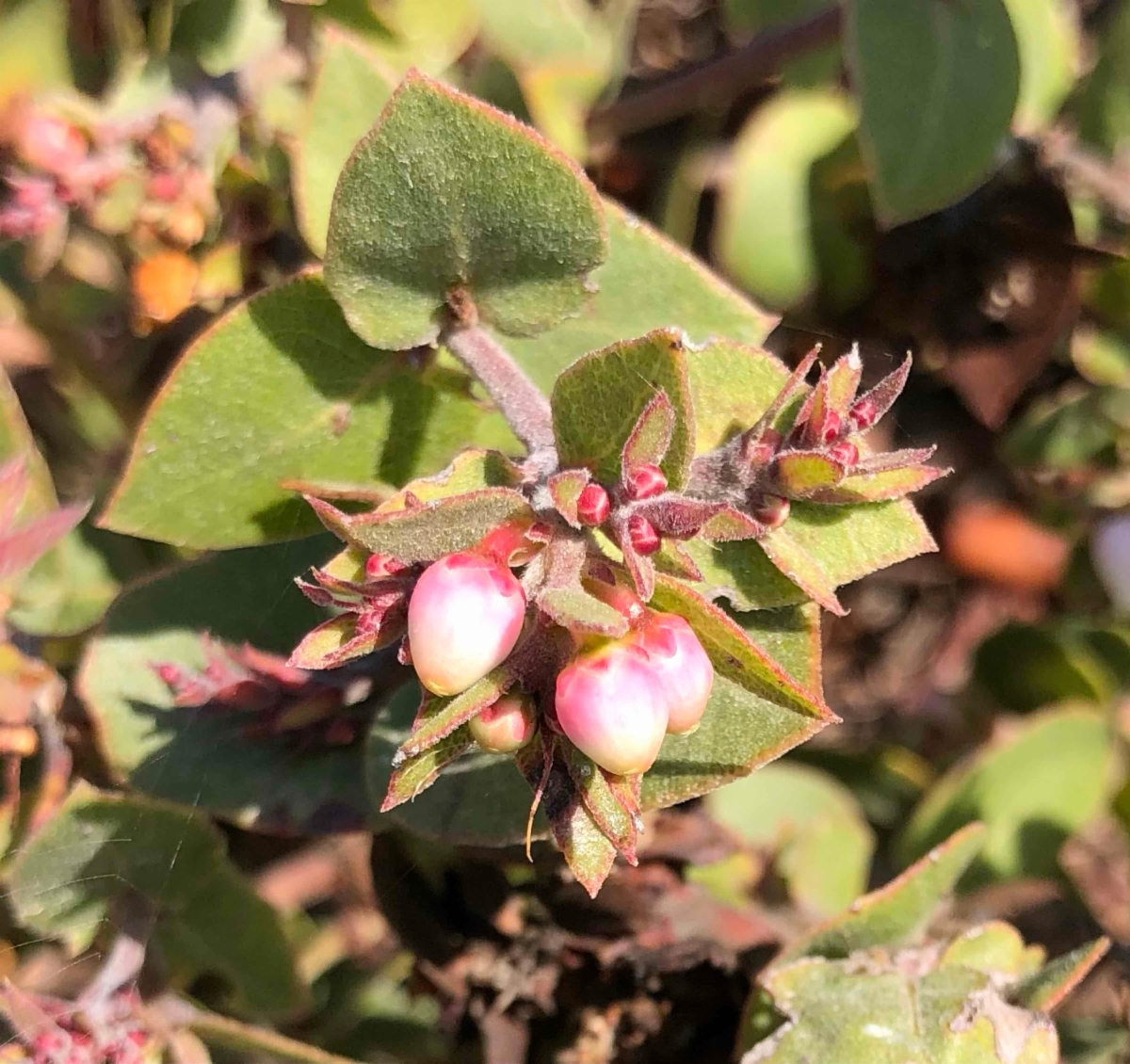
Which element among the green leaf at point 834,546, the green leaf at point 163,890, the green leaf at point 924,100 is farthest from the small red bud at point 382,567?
the green leaf at point 924,100

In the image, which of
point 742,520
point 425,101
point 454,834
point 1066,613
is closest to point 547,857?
point 454,834

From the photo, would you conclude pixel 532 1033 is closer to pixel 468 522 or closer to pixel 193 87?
pixel 468 522

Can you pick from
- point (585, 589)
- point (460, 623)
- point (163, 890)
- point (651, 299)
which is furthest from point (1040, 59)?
point (163, 890)

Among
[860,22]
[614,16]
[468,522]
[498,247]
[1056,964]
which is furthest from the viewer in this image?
[614,16]

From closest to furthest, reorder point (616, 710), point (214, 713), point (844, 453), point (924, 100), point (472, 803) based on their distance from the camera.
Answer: point (616, 710) < point (844, 453) < point (472, 803) < point (214, 713) < point (924, 100)

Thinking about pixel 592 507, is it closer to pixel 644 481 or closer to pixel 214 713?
pixel 644 481

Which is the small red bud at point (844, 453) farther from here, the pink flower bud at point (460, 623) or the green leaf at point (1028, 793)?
the green leaf at point (1028, 793)

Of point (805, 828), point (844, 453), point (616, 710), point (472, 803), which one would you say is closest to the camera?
point (616, 710)
